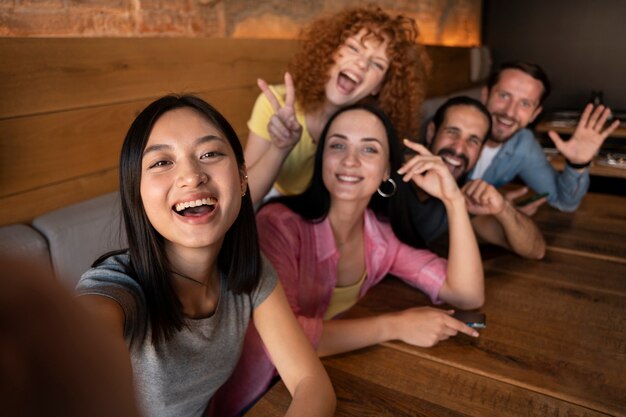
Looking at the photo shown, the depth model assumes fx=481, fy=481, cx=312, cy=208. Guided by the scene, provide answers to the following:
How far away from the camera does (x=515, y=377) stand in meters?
1.03

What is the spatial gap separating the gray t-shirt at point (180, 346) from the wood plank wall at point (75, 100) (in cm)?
79

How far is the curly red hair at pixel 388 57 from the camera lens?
6.35 ft

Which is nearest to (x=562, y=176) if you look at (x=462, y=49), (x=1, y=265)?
(x=1, y=265)

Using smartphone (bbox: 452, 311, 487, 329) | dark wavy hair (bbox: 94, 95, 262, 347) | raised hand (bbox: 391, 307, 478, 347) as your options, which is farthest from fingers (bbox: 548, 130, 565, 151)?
dark wavy hair (bbox: 94, 95, 262, 347)

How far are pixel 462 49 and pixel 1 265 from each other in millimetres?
5070

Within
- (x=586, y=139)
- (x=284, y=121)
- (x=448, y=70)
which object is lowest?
(x=586, y=139)

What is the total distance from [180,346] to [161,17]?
1.51 meters

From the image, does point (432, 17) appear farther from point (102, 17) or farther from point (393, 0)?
point (102, 17)

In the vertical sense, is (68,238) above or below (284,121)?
below

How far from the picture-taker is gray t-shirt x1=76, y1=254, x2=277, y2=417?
2.78ft

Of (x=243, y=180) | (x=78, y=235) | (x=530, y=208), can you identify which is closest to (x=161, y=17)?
(x=78, y=235)

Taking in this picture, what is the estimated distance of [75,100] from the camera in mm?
1592

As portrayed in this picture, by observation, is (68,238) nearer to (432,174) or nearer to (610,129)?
(432,174)

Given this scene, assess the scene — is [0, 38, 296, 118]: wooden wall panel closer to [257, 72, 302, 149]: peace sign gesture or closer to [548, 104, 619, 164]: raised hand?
[257, 72, 302, 149]: peace sign gesture
